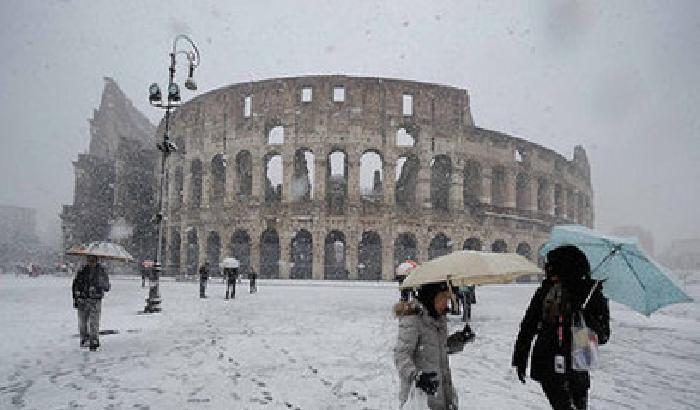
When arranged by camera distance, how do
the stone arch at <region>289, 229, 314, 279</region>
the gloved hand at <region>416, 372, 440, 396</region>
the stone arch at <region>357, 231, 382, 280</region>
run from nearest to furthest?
the gloved hand at <region>416, 372, 440, 396</region> → the stone arch at <region>357, 231, 382, 280</region> → the stone arch at <region>289, 229, 314, 279</region>

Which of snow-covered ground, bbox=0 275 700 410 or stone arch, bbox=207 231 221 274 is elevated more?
stone arch, bbox=207 231 221 274

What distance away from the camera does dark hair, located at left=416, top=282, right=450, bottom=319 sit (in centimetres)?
310

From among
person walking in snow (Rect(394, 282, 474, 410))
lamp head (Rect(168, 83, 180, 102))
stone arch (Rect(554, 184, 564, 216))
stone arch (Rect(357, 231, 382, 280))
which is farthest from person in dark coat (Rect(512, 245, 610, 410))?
stone arch (Rect(554, 184, 564, 216))

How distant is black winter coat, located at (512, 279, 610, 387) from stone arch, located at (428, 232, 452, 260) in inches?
1090

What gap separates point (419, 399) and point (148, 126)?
56.1 metres

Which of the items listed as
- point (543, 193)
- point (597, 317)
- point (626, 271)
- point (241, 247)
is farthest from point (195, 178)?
point (597, 317)

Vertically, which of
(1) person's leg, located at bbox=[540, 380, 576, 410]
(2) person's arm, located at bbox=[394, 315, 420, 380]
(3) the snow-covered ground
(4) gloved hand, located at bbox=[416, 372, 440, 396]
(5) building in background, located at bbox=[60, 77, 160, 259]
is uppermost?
(5) building in background, located at bbox=[60, 77, 160, 259]

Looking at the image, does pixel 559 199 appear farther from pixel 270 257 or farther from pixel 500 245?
pixel 270 257

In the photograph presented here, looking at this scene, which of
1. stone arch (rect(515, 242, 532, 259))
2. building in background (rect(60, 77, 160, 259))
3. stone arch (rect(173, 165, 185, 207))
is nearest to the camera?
stone arch (rect(515, 242, 532, 259))

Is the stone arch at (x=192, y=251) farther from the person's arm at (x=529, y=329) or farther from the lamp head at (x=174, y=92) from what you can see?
the person's arm at (x=529, y=329)

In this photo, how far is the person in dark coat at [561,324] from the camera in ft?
8.96

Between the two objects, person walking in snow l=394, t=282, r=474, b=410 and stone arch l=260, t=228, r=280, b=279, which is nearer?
person walking in snow l=394, t=282, r=474, b=410

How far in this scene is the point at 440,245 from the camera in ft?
107

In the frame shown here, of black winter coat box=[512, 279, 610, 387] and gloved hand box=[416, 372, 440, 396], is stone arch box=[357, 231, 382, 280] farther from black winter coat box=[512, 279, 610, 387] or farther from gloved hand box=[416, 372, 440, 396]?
gloved hand box=[416, 372, 440, 396]
